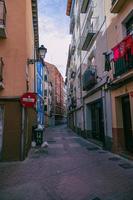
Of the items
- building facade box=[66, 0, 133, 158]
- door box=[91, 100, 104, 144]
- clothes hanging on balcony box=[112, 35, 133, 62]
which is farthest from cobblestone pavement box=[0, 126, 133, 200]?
door box=[91, 100, 104, 144]

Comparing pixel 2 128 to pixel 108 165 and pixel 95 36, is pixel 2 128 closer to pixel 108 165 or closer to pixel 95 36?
pixel 108 165

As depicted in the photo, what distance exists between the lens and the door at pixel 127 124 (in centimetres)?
825

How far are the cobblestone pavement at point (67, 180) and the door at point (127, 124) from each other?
1165 mm

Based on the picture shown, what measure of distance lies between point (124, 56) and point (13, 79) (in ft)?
16.0

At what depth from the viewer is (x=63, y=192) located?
436 cm

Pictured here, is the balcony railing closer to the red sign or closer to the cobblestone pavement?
the cobblestone pavement

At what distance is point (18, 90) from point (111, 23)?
572 cm

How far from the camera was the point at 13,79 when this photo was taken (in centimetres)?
810

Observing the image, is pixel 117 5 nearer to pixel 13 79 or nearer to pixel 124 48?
pixel 124 48

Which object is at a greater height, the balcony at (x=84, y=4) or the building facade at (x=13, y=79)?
the balcony at (x=84, y=4)

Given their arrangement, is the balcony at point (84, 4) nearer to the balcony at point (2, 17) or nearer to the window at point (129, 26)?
the window at point (129, 26)

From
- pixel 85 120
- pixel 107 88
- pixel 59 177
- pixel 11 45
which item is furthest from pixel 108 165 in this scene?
pixel 85 120

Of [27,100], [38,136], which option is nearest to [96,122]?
[38,136]

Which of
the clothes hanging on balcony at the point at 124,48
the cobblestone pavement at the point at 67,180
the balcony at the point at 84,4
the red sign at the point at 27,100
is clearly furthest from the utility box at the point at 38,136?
the balcony at the point at 84,4
